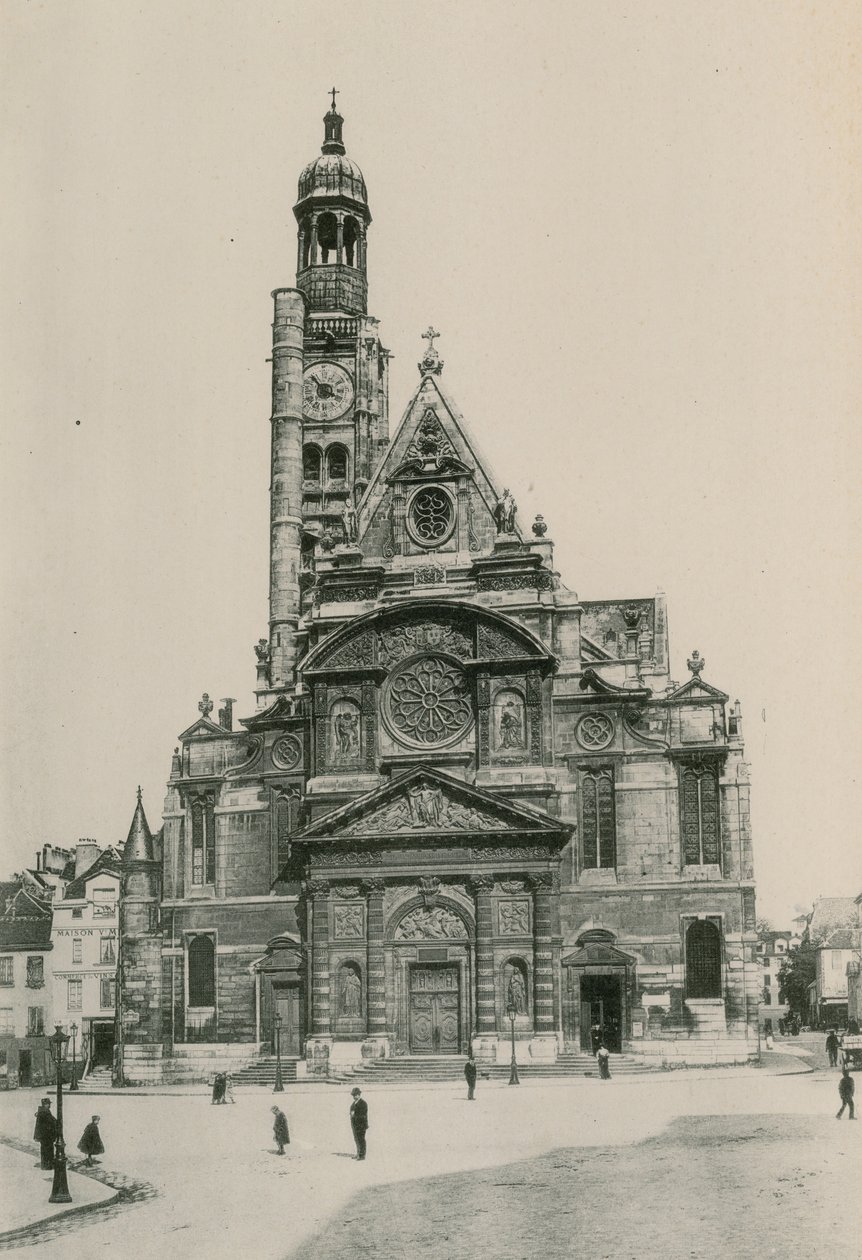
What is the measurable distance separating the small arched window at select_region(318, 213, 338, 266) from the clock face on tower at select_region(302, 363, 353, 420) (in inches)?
180

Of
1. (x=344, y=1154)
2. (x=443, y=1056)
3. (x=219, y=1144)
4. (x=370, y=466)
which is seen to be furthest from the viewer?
(x=370, y=466)

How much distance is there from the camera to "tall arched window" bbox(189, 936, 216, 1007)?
144ft

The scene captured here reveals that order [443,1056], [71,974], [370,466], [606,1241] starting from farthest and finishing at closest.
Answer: [71,974]
[370,466]
[443,1056]
[606,1241]

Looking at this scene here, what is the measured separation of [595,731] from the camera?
140 feet

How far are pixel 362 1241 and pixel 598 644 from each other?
27880mm

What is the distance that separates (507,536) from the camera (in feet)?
143

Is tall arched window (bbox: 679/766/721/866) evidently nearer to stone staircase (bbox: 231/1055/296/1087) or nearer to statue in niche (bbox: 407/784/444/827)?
statue in niche (bbox: 407/784/444/827)

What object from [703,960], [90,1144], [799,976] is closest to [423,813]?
[703,960]

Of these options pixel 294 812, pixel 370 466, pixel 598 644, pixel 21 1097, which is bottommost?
pixel 21 1097

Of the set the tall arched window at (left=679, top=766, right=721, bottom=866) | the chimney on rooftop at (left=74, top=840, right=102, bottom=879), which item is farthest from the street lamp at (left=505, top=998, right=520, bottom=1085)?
the chimney on rooftop at (left=74, top=840, right=102, bottom=879)

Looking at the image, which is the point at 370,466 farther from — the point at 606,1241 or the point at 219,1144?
the point at 606,1241

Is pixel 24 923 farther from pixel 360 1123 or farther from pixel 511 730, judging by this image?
pixel 360 1123

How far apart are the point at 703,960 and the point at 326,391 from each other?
81.4ft

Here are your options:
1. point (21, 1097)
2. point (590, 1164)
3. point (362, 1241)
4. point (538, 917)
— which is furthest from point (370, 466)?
point (362, 1241)
